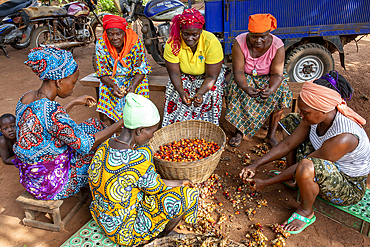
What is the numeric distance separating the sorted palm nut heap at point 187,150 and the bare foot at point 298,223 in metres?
0.94

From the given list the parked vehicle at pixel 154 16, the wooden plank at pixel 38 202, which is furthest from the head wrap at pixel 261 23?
the parked vehicle at pixel 154 16

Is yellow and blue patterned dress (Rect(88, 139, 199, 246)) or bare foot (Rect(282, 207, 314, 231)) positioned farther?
bare foot (Rect(282, 207, 314, 231))

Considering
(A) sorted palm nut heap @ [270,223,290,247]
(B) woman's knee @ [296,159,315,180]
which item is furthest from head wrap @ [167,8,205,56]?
(A) sorted palm nut heap @ [270,223,290,247]

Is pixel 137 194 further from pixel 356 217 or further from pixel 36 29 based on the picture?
pixel 36 29

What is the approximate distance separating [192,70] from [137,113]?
5.73 ft

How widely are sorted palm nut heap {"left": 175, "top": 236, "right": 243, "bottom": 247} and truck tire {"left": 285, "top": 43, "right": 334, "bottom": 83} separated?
3612 mm

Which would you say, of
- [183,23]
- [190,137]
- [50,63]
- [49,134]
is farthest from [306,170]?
[50,63]

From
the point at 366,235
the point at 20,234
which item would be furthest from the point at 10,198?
the point at 366,235

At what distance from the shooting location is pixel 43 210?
8.56ft

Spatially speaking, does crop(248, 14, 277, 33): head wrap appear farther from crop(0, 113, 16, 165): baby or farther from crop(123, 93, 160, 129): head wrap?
crop(0, 113, 16, 165): baby

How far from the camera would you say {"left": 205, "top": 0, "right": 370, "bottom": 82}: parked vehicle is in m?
4.57

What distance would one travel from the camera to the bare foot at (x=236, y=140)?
3.85m

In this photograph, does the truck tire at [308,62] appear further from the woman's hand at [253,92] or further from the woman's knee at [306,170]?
the woman's knee at [306,170]

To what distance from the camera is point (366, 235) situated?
2445 millimetres
